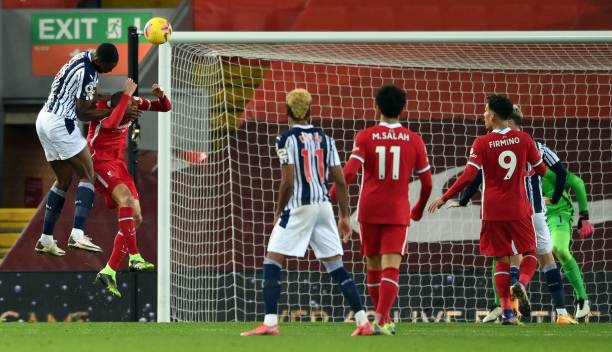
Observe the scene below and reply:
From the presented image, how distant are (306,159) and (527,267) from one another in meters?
2.58

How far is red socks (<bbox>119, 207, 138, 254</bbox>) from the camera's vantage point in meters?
11.0

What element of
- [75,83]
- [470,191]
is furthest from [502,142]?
[75,83]

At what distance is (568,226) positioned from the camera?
40.1ft

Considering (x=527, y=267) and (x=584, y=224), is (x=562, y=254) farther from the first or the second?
(x=527, y=267)

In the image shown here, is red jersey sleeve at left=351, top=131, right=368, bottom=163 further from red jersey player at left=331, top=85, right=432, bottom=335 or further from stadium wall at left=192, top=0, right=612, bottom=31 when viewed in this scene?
stadium wall at left=192, top=0, right=612, bottom=31

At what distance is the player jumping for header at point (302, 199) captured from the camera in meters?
8.64

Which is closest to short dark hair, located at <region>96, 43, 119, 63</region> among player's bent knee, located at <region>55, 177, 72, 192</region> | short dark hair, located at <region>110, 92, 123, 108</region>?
short dark hair, located at <region>110, 92, 123, 108</region>

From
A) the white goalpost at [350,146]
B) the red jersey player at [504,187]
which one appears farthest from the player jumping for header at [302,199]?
the white goalpost at [350,146]

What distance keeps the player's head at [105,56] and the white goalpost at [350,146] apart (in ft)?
4.71

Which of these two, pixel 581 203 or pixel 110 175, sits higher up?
pixel 110 175

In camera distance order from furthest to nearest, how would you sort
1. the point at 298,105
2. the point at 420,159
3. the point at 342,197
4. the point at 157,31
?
the point at 157,31 < the point at 420,159 < the point at 342,197 < the point at 298,105

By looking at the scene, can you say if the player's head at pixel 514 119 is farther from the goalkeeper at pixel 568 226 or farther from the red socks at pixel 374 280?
the red socks at pixel 374 280

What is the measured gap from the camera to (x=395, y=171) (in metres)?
8.93

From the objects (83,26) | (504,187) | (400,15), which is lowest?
(504,187)
